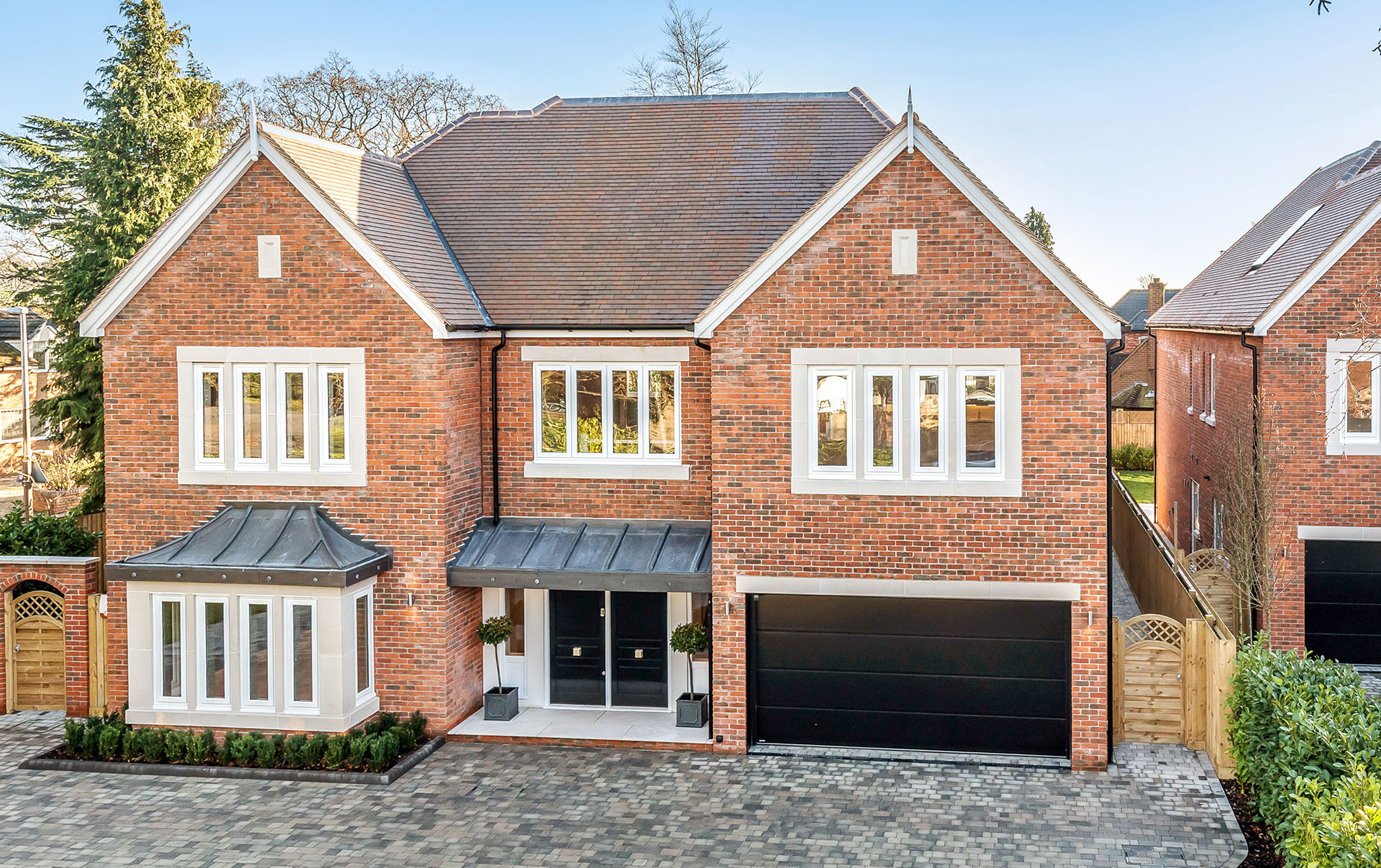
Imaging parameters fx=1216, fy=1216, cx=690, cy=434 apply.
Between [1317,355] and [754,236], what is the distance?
9154mm

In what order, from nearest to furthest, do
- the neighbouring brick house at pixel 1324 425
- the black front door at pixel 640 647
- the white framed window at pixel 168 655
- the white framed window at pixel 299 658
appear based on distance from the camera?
the white framed window at pixel 299 658
the white framed window at pixel 168 655
the black front door at pixel 640 647
the neighbouring brick house at pixel 1324 425

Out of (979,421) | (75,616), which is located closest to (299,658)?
(75,616)

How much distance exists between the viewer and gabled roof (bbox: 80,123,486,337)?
1644cm

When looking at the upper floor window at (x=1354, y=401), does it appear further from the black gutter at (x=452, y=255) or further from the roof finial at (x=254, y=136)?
the roof finial at (x=254, y=136)

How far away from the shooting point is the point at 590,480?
58.1 ft

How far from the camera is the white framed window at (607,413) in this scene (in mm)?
17547

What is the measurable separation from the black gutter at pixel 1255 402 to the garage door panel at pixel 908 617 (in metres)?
5.72

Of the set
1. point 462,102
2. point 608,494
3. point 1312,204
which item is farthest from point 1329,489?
point 462,102

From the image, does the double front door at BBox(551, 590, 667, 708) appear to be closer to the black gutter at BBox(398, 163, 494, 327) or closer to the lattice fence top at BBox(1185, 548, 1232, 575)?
the black gutter at BBox(398, 163, 494, 327)

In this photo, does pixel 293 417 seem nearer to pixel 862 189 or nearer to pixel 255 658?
pixel 255 658

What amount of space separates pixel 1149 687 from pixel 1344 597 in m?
5.72

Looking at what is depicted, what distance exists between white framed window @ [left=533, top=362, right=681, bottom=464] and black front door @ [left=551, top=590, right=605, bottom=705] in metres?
2.14

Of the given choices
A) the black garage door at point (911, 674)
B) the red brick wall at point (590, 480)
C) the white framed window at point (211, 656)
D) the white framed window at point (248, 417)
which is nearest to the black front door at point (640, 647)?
the red brick wall at point (590, 480)

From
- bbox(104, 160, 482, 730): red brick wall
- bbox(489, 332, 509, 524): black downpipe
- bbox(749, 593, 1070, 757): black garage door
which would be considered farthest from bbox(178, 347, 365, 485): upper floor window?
bbox(749, 593, 1070, 757): black garage door
